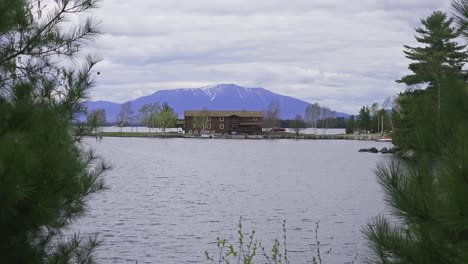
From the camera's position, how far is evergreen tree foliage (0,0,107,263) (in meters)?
4.62

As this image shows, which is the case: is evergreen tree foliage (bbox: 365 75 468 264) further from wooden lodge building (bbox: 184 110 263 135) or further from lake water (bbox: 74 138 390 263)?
wooden lodge building (bbox: 184 110 263 135)

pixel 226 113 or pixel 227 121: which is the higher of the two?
pixel 226 113

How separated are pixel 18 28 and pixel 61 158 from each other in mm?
1916

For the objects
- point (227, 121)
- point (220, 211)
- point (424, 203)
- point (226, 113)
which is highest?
point (226, 113)

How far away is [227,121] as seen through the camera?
612 feet

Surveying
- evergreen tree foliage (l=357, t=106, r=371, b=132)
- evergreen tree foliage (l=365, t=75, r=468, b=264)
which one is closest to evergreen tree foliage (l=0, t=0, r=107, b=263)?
evergreen tree foliage (l=365, t=75, r=468, b=264)

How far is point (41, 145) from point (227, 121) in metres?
182

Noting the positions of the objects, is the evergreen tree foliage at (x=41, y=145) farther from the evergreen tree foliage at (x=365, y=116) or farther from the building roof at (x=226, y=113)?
the evergreen tree foliage at (x=365, y=116)

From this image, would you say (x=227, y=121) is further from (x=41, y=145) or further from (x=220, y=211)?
(x=41, y=145)

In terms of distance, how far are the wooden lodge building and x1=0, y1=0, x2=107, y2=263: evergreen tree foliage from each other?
17300cm

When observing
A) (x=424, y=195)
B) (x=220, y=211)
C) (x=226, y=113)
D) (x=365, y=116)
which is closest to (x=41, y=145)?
(x=424, y=195)

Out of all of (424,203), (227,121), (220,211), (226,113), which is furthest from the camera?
(227,121)

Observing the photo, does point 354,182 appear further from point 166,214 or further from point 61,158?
point 61,158

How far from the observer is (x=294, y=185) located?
50.2m
